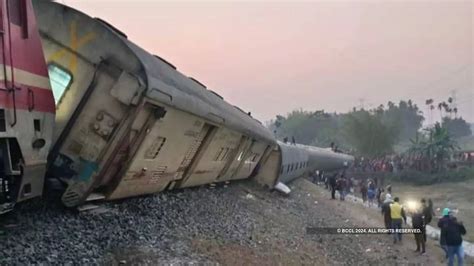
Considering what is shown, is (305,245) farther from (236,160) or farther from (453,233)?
(236,160)

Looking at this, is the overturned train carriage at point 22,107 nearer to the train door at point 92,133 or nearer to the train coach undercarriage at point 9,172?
the train coach undercarriage at point 9,172

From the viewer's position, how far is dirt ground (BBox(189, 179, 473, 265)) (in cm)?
800

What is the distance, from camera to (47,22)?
674cm

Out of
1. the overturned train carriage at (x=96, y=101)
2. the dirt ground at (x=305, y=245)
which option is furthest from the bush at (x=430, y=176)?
the overturned train carriage at (x=96, y=101)

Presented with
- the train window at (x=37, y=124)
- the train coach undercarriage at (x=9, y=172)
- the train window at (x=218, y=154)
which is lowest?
the train coach undercarriage at (x=9, y=172)

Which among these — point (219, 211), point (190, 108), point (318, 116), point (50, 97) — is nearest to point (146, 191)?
point (190, 108)

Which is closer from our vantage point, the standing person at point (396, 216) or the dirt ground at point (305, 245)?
the dirt ground at point (305, 245)

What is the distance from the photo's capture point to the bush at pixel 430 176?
39.8m

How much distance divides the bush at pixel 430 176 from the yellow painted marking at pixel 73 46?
124 ft

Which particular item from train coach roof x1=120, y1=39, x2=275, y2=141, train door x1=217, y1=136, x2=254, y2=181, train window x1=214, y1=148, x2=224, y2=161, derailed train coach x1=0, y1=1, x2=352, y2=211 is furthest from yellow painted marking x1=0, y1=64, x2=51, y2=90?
train door x1=217, y1=136, x2=254, y2=181

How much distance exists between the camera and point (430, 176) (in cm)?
4106

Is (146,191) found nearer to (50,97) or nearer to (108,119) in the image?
(108,119)

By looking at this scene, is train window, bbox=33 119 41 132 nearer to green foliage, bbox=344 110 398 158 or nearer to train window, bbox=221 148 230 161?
train window, bbox=221 148 230 161

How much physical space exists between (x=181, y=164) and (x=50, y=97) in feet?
12.8
